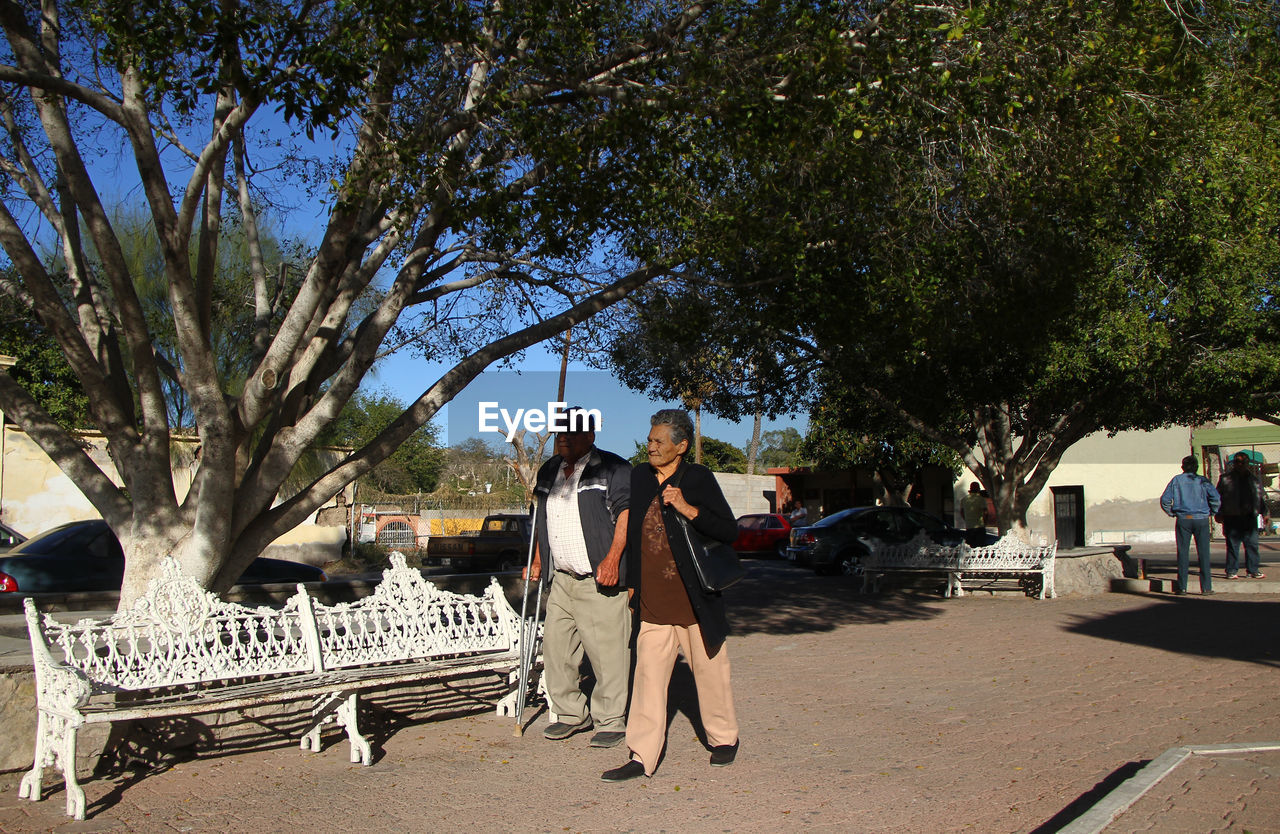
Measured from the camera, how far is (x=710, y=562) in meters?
4.82

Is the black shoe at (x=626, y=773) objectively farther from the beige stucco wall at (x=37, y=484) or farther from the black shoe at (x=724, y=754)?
the beige stucco wall at (x=37, y=484)

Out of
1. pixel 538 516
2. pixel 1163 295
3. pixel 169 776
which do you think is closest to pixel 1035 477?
pixel 1163 295

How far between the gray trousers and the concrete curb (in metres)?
2.57

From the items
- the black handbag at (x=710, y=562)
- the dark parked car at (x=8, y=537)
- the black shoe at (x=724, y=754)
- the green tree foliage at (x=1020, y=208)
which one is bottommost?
the black shoe at (x=724, y=754)

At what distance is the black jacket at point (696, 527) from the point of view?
4793 millimetres

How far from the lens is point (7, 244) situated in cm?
666

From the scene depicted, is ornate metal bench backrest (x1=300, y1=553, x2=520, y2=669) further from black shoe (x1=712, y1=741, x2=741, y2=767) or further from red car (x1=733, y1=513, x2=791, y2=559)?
red car (x1=733, y1=513, x2=791, y2=559)

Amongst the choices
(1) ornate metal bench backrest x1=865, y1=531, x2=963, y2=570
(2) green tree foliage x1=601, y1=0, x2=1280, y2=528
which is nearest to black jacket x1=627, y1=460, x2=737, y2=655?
(2) green tree foliage x1=601, y1=0, x2=1280, y2=528

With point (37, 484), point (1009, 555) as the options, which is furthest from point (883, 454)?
point (37, 484)

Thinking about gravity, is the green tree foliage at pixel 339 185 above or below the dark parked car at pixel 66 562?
above

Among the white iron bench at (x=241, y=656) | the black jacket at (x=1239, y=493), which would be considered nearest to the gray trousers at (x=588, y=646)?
the white iron bench at (x=241, y=656)

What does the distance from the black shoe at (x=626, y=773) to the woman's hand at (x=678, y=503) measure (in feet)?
4.05

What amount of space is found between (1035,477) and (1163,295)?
429cm

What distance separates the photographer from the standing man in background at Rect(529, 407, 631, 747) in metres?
5.54
